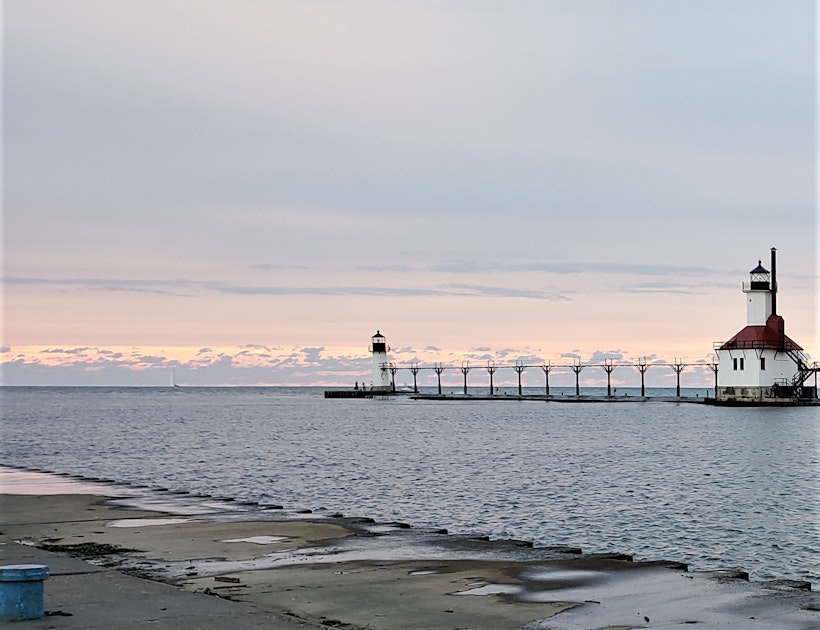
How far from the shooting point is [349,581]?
15.9 metres

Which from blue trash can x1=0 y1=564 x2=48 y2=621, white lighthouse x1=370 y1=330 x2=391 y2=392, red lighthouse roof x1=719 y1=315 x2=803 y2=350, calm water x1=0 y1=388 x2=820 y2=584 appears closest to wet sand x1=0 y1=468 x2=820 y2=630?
blue trash can x1=0 y1=564 x2=48 y2=621

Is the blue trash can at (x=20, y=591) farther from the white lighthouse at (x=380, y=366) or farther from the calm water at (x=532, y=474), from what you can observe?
the white lighthouse at (x=380, y=366)

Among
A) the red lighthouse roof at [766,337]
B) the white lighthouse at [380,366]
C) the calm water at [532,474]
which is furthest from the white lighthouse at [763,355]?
the white lighthouse at [380,366]

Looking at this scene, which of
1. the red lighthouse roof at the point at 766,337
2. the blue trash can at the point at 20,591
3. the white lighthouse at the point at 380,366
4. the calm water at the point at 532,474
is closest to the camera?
the blue trash can at the point at 20,591

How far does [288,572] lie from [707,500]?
2065 cm

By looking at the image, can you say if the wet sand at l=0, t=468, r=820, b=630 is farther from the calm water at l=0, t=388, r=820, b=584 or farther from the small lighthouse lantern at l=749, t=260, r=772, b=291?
the small lighthouse lantern at l=749, t=260, r=772, b=291

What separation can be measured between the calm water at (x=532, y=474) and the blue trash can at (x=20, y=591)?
14.1m

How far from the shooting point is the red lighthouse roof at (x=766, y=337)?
10307cm

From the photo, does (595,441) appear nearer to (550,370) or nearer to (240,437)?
(240,437)

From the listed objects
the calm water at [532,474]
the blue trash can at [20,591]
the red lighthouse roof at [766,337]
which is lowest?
the calm water at [532,474]

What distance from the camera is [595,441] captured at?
66.6 metres

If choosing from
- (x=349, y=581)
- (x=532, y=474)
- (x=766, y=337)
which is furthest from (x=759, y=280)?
(x=349, y=581)

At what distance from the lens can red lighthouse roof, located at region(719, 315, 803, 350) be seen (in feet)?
338

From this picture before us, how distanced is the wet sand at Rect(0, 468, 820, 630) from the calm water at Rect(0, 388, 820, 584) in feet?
18.0
